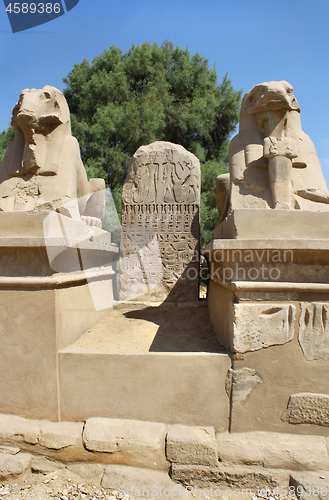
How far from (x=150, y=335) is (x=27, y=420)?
1.16m

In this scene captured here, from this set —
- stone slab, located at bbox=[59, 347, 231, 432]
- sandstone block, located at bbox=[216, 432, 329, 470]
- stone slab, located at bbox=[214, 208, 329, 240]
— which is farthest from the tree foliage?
sandstone block, located at bbox=[216, 432, 329, 470]

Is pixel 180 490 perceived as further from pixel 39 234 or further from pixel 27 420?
pixel 39 234

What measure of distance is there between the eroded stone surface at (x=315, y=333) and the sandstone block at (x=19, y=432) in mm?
1816

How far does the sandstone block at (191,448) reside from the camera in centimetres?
209

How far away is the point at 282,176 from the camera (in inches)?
107

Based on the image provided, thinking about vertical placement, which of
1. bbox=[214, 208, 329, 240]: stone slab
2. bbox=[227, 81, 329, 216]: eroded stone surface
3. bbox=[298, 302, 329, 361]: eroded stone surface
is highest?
bbox=[227, 81, 329, 216]: eroded stone surface

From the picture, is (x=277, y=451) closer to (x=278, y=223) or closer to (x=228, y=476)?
(x=228, y=476)

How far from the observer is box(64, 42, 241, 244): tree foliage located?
1145cm

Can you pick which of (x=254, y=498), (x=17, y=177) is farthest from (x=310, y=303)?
(x=17, y=177)

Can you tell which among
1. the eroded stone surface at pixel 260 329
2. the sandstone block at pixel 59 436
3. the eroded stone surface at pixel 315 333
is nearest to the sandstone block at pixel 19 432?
the sandstone block at pixel 59 436

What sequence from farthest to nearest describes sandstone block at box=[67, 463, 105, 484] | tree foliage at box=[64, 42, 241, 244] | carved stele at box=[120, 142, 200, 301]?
tree foliage at box=[64, 42, 241, 244], carved stele at box=[120, 142, 200, 301], sandstone block at box=[67, 463, 105, 484]

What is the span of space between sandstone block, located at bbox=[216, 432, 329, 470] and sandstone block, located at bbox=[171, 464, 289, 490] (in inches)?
1.6

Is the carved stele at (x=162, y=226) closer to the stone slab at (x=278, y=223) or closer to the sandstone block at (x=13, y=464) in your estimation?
the stone slab at (x=278, y=223)

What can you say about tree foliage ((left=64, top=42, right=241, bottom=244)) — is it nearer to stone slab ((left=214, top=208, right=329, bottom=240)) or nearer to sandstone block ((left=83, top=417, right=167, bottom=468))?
stone slab ((left=214, top=208, right=329, bottom=240))
